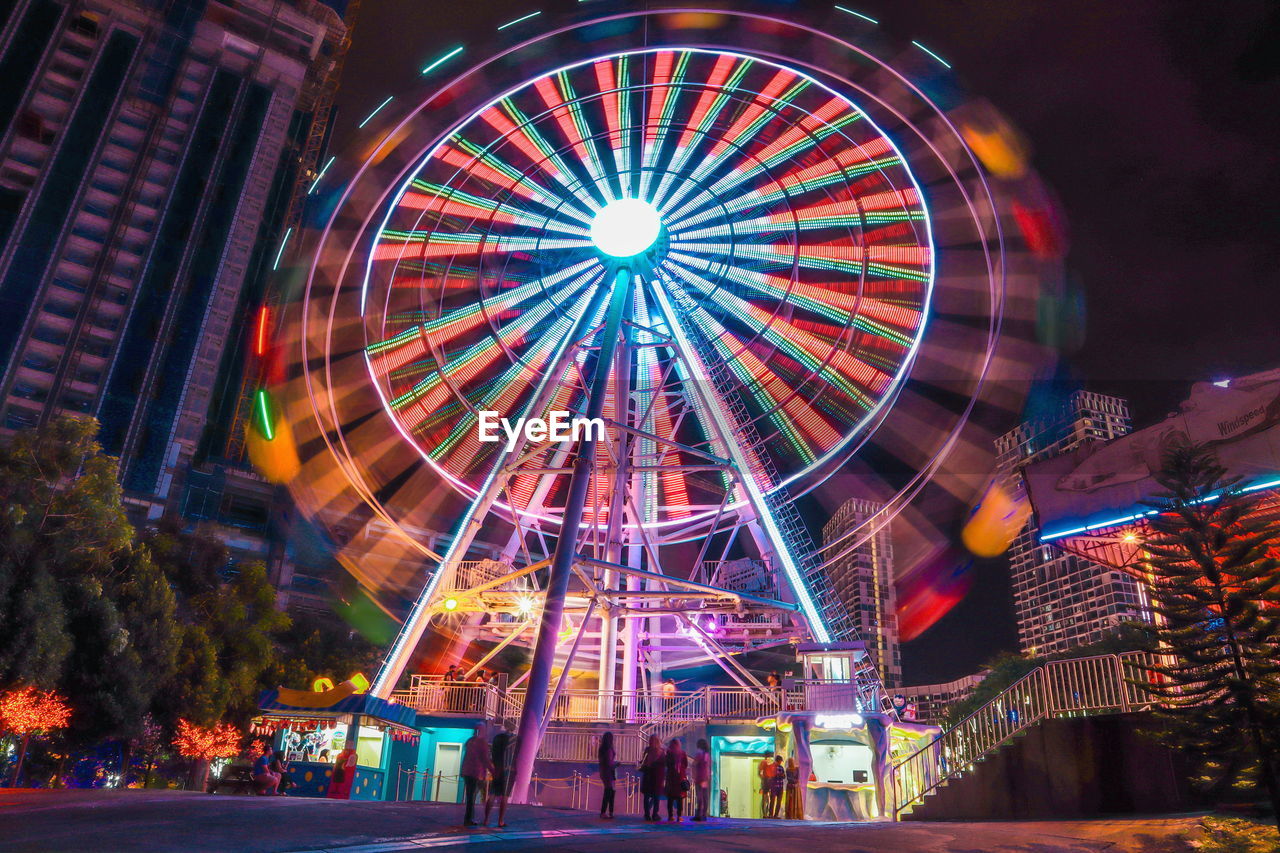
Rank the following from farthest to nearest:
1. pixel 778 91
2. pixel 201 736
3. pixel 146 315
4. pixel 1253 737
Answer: pixel 146 315 < pixel 201 736 < pixel 778 91 < pixel 1253 737

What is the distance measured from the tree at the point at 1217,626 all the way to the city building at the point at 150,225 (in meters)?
53.4

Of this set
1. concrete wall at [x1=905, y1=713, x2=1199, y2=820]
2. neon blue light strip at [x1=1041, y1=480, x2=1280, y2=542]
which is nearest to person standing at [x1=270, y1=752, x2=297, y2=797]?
concrete wall at [x1=905, y1=713, x2=1199, y2=820]

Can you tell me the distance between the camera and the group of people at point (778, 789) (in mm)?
17062

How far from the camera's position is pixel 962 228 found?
2147cm

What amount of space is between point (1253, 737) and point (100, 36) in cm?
7561

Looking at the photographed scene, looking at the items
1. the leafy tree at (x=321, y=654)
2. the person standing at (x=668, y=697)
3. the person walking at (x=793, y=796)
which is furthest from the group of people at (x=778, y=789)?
the leafy tree at (x=321, y=654)

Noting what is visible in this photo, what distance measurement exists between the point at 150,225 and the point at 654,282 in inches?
1989

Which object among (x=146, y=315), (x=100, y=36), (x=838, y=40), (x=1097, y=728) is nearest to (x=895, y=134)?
(x=838, y=40)

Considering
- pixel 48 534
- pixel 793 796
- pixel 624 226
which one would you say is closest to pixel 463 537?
pixel 48 534

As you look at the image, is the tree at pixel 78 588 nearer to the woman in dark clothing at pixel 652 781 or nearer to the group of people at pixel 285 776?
the group of people at pixel 285 776

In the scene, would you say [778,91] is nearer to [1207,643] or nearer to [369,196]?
[369,196]

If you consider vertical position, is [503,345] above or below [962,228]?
below

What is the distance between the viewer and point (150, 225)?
196ft

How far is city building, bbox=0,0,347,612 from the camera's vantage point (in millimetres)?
53562
